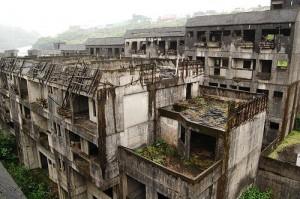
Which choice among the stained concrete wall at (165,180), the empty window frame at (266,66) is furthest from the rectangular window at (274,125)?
the stained concrete wall at (165,180)

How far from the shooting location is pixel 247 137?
21.2 metres

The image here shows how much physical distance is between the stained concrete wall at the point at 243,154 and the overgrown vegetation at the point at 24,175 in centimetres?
2069

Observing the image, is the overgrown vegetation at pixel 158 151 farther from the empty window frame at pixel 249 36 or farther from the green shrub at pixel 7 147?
the green shrub at pixel 7 147

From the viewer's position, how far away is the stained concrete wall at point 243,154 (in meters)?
19.8

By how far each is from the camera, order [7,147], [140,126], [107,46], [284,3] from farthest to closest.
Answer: [107,46], [284,3], [7,147], [140,126]

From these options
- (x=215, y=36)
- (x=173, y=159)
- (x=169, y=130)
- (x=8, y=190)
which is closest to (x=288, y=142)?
(x=215, y=36)

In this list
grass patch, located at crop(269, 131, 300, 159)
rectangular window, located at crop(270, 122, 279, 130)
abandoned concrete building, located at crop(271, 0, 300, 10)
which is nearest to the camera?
grass patch, located at crop(269, 131, 300, 159)

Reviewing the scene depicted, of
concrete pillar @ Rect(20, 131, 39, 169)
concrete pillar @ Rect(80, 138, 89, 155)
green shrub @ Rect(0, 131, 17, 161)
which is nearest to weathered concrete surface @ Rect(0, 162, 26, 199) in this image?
concrete pillar @ Rect(80, 138, 89, 155)

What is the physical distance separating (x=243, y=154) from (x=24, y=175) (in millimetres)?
27769

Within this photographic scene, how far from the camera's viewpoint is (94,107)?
2081 centimetres

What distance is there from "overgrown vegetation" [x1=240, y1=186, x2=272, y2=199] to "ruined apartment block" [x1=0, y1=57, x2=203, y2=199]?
1083cm

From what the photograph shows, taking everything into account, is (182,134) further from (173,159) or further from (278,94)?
(278,94)

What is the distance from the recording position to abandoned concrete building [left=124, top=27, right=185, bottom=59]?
4666 cm

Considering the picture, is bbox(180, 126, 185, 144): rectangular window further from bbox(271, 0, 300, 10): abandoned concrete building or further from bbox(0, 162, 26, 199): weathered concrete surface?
bbox(271, 0, 300, 10): abandoned concrete building
